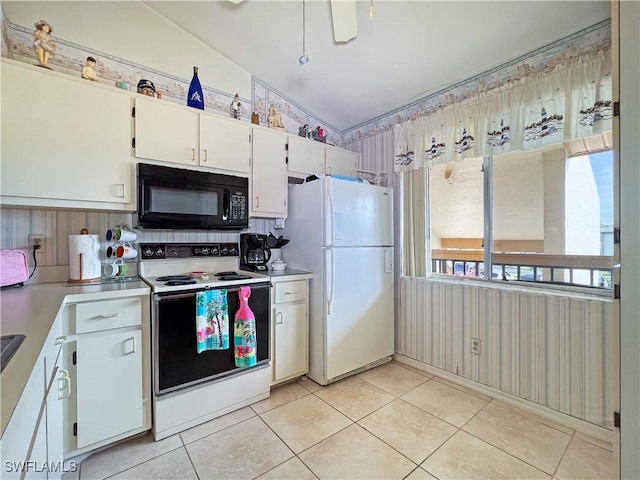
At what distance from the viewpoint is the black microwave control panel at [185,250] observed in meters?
2.12

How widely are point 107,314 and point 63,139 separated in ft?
3.45

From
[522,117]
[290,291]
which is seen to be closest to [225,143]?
[290,291]

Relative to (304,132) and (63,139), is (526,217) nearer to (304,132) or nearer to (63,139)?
(304,132)

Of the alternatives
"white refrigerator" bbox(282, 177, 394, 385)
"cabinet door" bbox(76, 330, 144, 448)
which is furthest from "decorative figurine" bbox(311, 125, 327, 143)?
"cabinet door" bbox(76, 330, 144, 448)

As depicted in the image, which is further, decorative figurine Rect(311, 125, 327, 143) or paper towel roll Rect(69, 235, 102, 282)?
decorative figurine Rect(311, 125, 327, 143)

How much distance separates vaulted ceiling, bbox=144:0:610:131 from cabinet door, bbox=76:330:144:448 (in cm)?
227

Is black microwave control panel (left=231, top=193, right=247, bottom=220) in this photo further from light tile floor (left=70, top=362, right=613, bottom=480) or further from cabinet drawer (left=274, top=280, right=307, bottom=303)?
light tile floor (left=70, top=362, right=613, bottom=480)

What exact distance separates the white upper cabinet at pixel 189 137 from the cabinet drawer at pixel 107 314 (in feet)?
3.16

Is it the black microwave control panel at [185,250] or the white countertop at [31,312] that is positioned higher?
the black microwave control panel at [185,250]

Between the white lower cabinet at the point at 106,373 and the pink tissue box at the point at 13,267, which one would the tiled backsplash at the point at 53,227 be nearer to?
the pink tissue box at the point at 13,267

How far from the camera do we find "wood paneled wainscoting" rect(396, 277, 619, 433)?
5.81 feet

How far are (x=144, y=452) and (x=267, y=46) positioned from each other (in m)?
2.91

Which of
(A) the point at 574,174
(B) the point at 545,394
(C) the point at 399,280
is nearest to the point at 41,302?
(C) the point at 399,280

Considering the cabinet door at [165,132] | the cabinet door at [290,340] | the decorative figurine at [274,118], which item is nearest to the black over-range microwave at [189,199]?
the cabinet door at [165,132]
